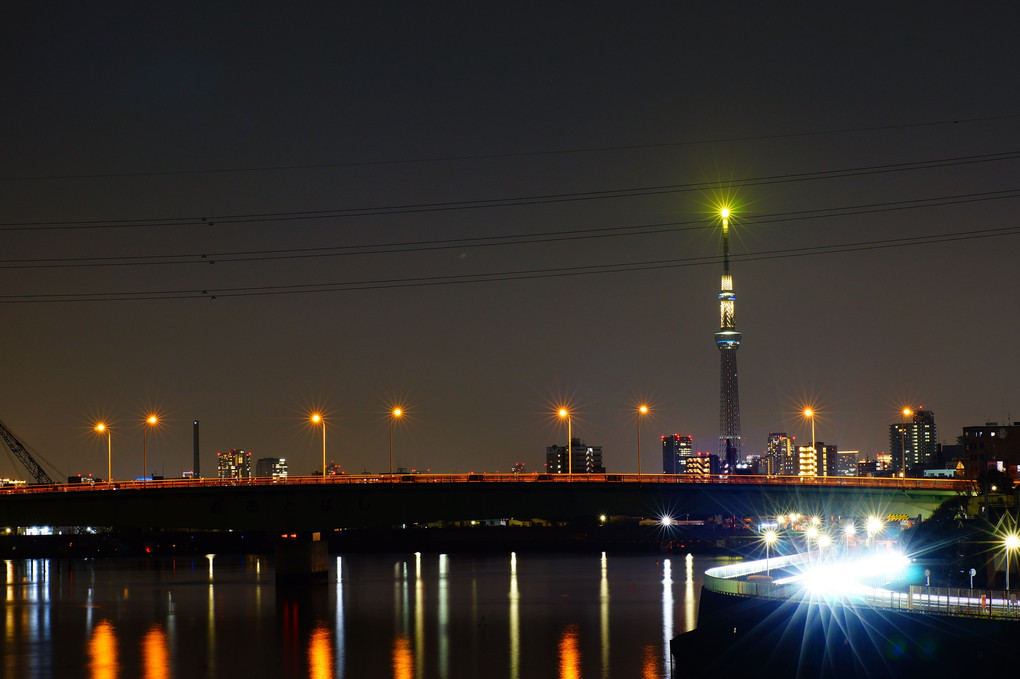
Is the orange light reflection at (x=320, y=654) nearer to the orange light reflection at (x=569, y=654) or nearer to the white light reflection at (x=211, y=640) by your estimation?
the white light reflection at (x=211, y=640)

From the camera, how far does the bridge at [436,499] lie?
101562 millimetres

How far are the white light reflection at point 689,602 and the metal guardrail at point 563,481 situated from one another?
1125 cm

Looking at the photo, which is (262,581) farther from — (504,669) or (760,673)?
(760,673)

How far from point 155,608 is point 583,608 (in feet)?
135

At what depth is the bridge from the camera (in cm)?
10156

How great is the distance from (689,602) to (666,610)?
759 centimetres

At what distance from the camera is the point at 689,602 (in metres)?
110

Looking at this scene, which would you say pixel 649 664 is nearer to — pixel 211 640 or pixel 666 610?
pixel 666 610

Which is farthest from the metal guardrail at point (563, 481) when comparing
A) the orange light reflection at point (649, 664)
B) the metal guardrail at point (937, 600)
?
the metal guardrail at point (937, 600)

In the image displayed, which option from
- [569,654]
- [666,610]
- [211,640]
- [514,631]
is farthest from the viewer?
[666,610]

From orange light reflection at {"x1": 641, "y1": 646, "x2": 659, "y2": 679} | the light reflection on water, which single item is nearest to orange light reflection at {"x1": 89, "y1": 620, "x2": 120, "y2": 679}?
the light reflection on water

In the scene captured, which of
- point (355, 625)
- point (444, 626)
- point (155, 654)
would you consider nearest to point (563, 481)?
point (444, 626)

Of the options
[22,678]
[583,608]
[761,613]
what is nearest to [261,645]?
[22,678]

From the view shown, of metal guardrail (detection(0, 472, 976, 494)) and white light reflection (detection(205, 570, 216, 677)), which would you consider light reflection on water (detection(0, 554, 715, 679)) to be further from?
metal guardrail (detection(0, 472, 976, 494))
